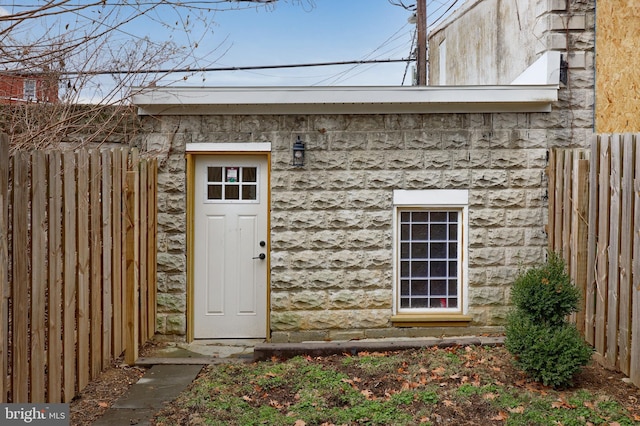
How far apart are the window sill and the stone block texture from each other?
8cm

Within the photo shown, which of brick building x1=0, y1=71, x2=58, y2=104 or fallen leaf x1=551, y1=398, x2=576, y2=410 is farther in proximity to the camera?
brick building x1=0, y1=71, x2=58, y2=104

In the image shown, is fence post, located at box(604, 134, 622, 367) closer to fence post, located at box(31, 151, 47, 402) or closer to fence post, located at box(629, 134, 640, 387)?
fence post, located at box(629, 134, 640, 387)

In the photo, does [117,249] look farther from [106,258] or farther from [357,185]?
[357,185]

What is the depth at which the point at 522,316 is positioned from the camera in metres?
5.75

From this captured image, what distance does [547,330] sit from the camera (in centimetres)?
554

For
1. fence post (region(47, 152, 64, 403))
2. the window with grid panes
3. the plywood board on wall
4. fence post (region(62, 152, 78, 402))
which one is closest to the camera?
fence post (region(47, 152, 64, 403))

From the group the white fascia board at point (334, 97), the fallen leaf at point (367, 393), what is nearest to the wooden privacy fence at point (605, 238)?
the white fascia board at point (334, 97)

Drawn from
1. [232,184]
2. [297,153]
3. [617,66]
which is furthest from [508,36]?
[232,184]

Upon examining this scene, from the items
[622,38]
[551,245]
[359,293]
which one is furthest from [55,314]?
[622,38]

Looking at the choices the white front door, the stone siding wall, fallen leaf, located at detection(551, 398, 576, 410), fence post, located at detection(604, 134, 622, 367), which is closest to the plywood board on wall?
the stone siding wall

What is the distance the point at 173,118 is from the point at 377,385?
4176mm

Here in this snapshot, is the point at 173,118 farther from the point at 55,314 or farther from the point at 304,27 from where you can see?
the point at 304,27

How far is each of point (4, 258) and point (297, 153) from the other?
4086 mm

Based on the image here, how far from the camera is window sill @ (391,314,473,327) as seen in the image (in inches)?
300
